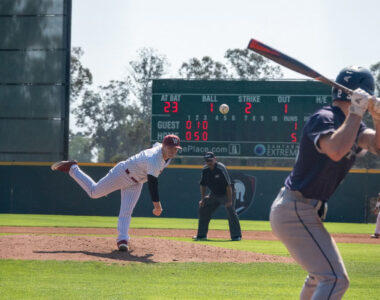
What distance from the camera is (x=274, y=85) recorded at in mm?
21969

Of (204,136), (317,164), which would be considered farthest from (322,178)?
(204,136)

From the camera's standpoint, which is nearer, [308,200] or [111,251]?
[308,200]

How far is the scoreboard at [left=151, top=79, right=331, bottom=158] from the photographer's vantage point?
2188 cm

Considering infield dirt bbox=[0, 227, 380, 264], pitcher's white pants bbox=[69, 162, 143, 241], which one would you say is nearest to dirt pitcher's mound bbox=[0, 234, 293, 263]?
infield dirt bbox=[0, 227, 380, 264]

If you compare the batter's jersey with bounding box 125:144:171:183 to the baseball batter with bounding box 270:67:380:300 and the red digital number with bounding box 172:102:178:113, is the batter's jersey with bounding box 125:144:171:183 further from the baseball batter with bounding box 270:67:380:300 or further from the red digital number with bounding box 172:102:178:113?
the red digital number with bounding box 172:102:178:113

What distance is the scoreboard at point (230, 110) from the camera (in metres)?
21.9

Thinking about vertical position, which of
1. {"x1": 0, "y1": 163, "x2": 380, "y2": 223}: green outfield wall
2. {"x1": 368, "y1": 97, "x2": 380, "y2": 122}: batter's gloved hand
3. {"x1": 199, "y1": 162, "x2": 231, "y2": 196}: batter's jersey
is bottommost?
{"x1": 0, "y1": 163, "x2": 380, "y2": 223}: green outfield wall

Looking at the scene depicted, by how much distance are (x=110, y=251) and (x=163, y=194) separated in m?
15.1

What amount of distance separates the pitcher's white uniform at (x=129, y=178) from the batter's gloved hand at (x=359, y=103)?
564 cm

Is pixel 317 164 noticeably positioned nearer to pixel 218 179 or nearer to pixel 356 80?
pixel 356 80

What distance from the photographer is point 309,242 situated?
4.25m

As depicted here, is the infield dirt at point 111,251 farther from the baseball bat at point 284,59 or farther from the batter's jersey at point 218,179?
the baseball bat at point 284,59

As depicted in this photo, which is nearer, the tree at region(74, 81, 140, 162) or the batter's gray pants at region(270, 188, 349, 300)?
the batter's gray pants at region(270, 188, 349, 300)

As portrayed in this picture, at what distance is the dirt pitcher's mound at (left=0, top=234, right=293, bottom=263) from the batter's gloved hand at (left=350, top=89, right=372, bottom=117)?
565 cm
